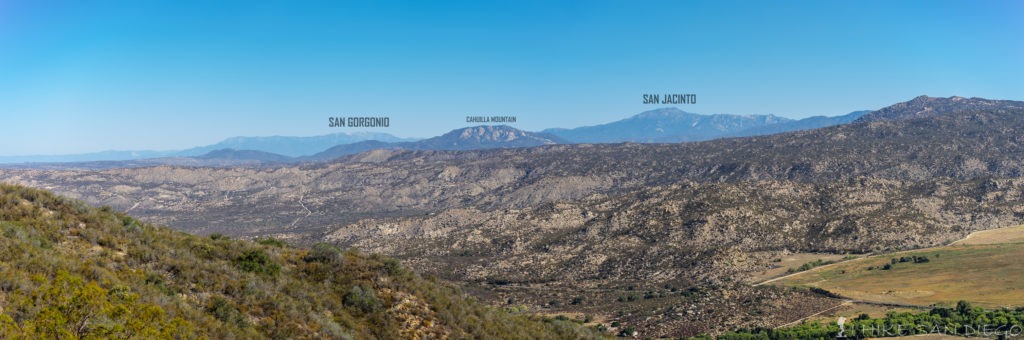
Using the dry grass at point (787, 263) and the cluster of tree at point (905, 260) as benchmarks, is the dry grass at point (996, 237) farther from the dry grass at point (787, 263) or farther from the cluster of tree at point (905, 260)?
the dry grass at point (787, 263)

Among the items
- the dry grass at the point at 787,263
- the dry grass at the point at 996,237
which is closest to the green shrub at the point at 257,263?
the dry grass at the point at 787,263

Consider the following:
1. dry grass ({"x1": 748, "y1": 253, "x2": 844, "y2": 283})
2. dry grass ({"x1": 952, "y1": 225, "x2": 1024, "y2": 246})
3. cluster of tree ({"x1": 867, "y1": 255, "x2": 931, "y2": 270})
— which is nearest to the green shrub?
dry grass ({"x1": 748, "y1": 253, "x2": 844, "y2": 283})

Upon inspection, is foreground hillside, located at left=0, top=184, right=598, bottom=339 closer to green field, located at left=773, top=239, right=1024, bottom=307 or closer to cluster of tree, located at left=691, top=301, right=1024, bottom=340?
cluster of tree, located at left=691, top=301, right=1024, bottom=340

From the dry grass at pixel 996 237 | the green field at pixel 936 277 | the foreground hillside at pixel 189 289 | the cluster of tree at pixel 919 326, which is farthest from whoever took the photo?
the dry grass at pixel 996 237

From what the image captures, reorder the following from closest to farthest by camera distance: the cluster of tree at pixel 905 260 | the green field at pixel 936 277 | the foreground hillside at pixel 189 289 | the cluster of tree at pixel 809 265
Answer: the foreground hillside at pixel 189 289 → the green field at pixel 936 277 → the cluster of tree at pixel 905 260 → the cluster of tree at pixel 809 265

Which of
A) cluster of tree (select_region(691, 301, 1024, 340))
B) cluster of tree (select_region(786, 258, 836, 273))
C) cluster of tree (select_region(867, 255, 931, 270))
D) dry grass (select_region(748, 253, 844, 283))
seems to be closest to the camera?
cluster of tree (select_region(691, 301, 1024, 340))

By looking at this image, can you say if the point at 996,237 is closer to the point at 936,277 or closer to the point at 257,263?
the point at 936,277
